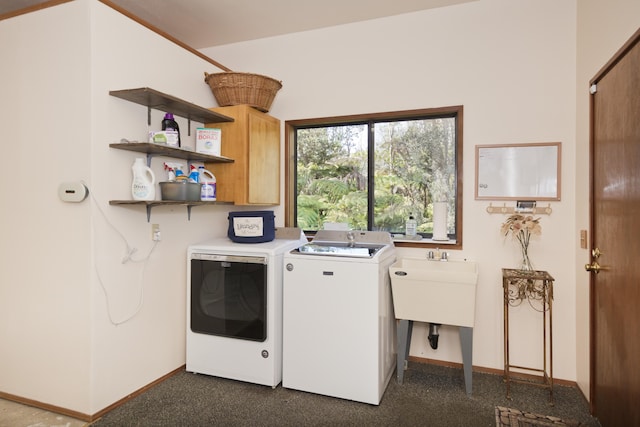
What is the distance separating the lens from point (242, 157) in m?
2.88

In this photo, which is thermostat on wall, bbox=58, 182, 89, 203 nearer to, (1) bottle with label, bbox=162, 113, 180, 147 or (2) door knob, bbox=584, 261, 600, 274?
(1) bottle with label, bbox=162, 113, 180, 147

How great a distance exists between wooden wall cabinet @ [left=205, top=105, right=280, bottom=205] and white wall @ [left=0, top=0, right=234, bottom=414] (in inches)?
24.4

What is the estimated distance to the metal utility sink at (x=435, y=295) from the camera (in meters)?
2.40

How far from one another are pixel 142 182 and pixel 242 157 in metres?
0.82

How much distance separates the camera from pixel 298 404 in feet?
7.72

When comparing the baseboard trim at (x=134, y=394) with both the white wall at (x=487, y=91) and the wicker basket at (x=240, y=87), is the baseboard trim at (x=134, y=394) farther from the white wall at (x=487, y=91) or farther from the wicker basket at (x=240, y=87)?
the wicker basket at (x=240, y=87)

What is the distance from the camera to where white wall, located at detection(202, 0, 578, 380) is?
2.60 meters

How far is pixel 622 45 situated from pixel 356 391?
2.39 m

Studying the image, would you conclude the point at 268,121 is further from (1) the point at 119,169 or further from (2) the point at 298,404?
(2) the point at 298,404

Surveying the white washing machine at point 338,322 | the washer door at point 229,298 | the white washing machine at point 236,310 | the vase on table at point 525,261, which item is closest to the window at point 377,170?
the vase on table at point 525,261

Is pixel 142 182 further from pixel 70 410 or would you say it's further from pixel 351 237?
pixel 351 237

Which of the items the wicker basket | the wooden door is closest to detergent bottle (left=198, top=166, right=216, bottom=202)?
the wicker basket

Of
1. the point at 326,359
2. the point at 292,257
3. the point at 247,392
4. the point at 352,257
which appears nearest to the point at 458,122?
the point at 352,257

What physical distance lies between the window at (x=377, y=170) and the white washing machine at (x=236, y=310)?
0.80 m
